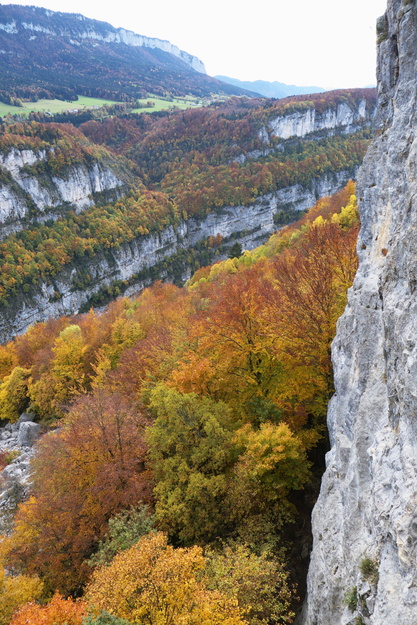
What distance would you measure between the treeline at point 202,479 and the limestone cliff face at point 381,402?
3.34 metres

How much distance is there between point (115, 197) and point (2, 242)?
49704mm

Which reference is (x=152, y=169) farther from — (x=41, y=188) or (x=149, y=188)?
(x=41, y=188)

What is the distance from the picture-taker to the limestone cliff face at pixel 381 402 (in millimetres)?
6047

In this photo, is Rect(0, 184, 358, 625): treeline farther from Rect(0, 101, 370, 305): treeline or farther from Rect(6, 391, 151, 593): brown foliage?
Rect(0, 101, 370, 305): treeline

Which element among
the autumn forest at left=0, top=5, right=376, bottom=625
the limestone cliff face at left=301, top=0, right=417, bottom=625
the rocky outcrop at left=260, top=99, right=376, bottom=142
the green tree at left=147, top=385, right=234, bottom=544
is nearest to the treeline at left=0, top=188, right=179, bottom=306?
the autumn forest at left=0, top=5, right=376, bottom=625

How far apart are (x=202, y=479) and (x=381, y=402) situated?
987cm

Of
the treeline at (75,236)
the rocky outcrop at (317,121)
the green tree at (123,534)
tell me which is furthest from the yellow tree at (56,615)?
the rocky outcrop at (317,121)

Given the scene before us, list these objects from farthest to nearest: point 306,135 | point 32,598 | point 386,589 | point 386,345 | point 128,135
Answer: point 128,135 → point 306,135 → point 32,598 → point 386,345 → point 386,589

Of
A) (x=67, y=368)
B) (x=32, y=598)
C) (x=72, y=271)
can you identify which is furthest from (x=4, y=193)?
(x=32, y=598)

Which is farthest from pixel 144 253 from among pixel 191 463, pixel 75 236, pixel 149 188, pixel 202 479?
pixel 202 479

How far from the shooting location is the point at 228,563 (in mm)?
12461

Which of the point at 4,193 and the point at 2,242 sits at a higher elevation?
the point at 4,193

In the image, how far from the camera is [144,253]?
122250 millimetres

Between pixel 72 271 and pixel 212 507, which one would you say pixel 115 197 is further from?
pixel 212 507
